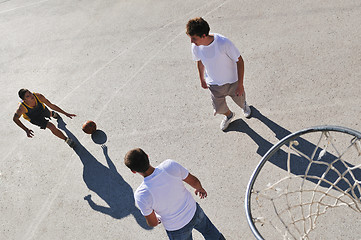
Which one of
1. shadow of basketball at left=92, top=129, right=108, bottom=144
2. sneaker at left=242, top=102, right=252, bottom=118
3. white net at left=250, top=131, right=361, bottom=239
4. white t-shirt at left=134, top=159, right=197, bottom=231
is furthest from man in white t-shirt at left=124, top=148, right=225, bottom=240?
shadow of basketball at left=92, top=129, right=108, bottom=144

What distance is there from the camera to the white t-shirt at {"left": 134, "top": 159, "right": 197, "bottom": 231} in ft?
11.9

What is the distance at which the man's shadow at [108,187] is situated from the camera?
5.53 metres

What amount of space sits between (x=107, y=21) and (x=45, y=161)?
13.5ft

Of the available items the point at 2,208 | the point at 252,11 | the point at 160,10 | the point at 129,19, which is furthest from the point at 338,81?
the point at 2,208

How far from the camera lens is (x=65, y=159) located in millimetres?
6426

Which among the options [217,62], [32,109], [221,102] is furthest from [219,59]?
[32,109]

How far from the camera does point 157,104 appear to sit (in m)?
6.76

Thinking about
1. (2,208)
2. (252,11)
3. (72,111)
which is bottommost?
(2,208)

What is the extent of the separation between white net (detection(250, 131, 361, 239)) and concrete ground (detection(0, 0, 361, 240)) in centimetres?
31

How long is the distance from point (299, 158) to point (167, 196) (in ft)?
8.28

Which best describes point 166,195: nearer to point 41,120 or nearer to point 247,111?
point 247,111

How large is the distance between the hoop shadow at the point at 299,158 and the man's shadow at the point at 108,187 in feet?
6.67

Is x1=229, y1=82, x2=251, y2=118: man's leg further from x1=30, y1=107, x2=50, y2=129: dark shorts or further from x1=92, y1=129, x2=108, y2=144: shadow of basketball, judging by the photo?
A: x1=30, y1=107, x2=50, y2=129: dark shorts

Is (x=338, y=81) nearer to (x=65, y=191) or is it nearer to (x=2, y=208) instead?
(x=65, y=191)
